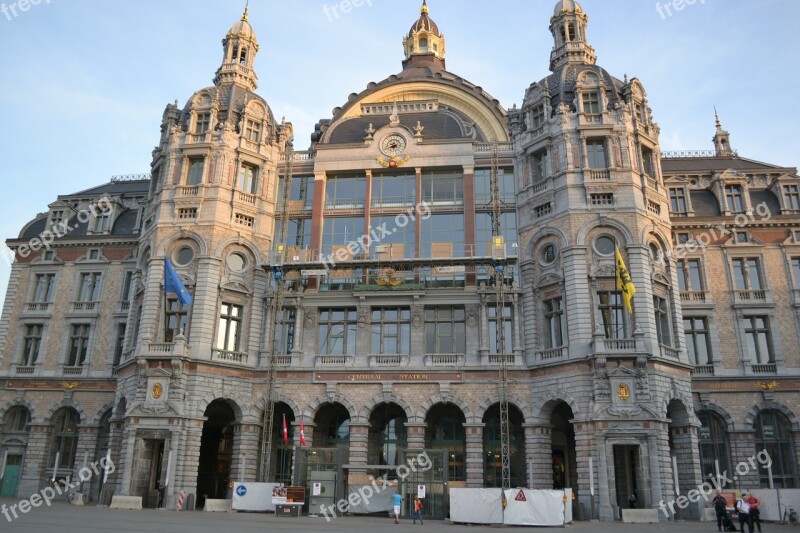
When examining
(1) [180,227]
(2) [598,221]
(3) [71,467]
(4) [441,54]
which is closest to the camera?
(2) [598,221]

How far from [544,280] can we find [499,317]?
386 centimetres

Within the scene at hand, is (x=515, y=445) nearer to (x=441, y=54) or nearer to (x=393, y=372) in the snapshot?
(x=393, y=372)

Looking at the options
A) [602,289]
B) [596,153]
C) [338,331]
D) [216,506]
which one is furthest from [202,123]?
[602,289]

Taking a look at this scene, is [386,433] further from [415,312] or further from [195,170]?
[195,170]

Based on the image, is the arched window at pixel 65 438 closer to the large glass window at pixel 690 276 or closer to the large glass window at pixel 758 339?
the large glass window at pixel 690 276

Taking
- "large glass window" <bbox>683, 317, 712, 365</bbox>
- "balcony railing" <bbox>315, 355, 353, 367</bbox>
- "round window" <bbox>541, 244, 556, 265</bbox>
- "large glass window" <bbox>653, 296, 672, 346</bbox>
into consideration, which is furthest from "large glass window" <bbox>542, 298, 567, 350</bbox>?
"balcony railing" <bbox>315, 355, 353, 367</bbox>

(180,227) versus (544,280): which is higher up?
(180,227)

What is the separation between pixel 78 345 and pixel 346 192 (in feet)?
81.2

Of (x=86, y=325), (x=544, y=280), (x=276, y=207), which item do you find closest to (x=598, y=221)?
(x=544, y=280)

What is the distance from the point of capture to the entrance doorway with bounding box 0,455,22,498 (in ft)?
160

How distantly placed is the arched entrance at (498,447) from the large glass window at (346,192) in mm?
18169

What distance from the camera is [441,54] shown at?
67.9 metres

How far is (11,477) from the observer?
161 ft

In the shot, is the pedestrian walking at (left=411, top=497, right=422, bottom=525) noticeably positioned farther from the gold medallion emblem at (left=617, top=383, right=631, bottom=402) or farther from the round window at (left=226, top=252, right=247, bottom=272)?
the round window at (left=226, top=252, right=247, bottom=272)
